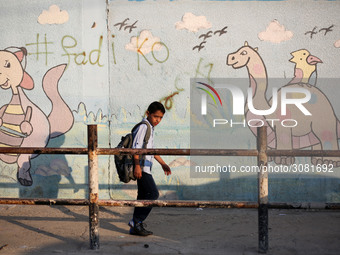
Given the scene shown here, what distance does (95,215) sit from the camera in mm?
4559

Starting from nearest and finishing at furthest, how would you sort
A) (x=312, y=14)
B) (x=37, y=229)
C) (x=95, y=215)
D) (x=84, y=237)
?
(x=95, y=215)
(x=84, y=237)
(x=37, y=229)
(x=312, y=14)

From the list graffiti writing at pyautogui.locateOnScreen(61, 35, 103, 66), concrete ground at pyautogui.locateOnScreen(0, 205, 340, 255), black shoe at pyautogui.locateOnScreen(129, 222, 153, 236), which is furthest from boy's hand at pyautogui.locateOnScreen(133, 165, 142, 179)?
graffiti writing at pyautogui.locateOnScreen(61, 35, 103, 66)

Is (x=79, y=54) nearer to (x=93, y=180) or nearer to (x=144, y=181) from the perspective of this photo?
(x=144, y=181)

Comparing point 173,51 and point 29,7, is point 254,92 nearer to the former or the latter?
point 173,51

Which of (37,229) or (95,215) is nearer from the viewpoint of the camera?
(95,215)

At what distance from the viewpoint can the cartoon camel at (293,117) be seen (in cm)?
700

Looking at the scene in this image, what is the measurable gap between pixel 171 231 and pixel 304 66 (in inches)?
125

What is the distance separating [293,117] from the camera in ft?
23.2

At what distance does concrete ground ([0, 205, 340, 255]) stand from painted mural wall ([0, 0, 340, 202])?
570mm

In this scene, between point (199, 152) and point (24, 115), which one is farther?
point (24, 115)

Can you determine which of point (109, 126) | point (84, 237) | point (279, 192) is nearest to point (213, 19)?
point (109, 126)

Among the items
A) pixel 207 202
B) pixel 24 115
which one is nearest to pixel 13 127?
pixel 24 115

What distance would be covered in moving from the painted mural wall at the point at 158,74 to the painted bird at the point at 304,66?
0.05 feet

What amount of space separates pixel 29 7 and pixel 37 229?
3.44m
